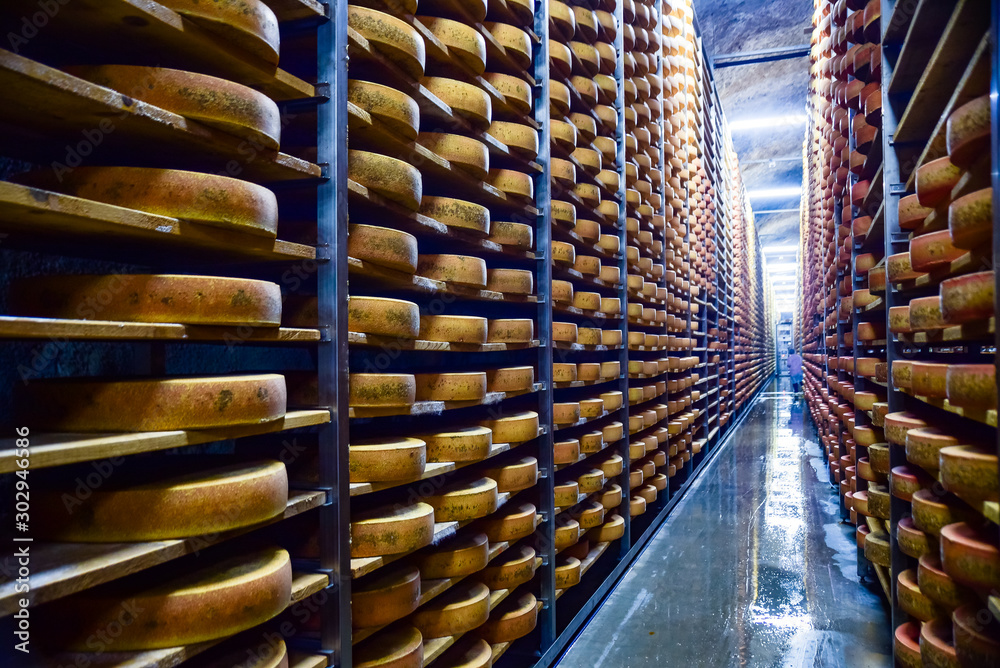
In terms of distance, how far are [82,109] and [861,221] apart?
4.10 meters

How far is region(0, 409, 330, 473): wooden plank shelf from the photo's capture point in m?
1.13

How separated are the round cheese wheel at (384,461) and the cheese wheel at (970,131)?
5.14ft

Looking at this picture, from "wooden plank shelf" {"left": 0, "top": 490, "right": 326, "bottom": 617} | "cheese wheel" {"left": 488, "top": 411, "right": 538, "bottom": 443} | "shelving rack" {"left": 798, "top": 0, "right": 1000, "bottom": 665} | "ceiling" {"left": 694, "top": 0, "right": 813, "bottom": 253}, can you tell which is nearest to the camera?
"wooden plank shelf" {"left": 0, "top": 490, "right": 326, "bottom": 617}

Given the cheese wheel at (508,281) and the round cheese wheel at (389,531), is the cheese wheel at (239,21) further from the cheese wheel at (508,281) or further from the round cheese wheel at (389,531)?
the cheese wheel at (508,281)

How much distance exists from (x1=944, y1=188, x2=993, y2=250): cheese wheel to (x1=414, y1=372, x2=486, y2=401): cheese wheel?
148 centimetres

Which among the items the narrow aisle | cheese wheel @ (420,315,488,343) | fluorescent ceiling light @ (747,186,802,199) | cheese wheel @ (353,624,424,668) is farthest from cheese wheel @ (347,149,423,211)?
fluorescent ceiling light @ (747,186,802,199)

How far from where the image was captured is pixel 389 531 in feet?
6.75

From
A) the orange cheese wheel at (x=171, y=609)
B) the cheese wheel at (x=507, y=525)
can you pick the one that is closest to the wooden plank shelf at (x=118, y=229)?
the orange cheese wheel at (x=171, y=609)

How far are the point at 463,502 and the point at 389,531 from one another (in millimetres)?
498

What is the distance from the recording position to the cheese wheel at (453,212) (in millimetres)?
2580

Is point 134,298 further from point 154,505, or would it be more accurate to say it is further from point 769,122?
point 769,122

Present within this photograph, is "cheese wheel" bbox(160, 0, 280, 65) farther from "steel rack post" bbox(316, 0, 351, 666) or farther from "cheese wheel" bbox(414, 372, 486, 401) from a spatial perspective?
"cheese wheel" bbox(414, 372, 486, 401)

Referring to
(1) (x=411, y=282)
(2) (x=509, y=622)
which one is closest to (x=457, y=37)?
(1) (x=411, y=282)

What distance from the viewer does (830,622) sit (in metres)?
3.64
